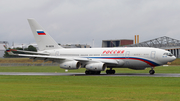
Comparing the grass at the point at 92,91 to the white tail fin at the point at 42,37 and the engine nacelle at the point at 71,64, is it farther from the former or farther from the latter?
the white tail fin at the point at 42,37

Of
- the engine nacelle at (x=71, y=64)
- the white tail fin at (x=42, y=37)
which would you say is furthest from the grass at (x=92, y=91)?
the white tail fin at (x=42, y=37)

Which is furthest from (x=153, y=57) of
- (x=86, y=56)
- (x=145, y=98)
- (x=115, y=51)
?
(x=145, y=98)

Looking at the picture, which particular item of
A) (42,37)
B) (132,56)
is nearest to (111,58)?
(132,56)

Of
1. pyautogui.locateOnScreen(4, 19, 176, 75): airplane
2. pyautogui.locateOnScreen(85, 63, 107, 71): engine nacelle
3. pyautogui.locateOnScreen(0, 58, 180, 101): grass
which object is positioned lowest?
pyautogui.locateOnScreen(0, 58, 180, 101): grass

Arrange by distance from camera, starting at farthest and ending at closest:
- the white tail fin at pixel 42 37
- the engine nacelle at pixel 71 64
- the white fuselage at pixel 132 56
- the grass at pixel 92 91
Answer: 1. the white tail fin at pixel 42 37
2. the engine nacelle at pixel 71 64
3. the white fuselage at pixel 132 56
4. the grass at pixel 92 91

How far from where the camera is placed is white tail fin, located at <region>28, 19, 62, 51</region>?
50.1 meters

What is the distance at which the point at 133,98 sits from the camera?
17391 mm

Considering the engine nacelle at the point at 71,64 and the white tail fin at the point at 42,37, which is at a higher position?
the white tail fin at the point at 42,37

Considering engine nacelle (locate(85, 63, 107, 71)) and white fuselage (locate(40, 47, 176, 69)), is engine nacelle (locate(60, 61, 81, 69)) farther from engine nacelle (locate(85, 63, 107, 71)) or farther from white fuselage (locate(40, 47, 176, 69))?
engine nacelle (locate(85, 63, 107, 71))

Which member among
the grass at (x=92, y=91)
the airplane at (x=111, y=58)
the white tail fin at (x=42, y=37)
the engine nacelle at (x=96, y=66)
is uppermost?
the white tail fin at (x=42, y=37)

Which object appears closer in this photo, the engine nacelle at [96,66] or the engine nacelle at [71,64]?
the engine nacelle at [96,66]

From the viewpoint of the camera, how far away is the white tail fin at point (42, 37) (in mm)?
50094

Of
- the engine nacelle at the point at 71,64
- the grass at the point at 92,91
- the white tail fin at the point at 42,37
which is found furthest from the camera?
the white tail fin at the point at 42,37

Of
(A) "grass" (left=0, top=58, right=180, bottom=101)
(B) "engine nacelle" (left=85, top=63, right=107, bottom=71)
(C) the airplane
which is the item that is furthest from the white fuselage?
(A) "grass" (left=0, top=58, right=180, bottom=101)
